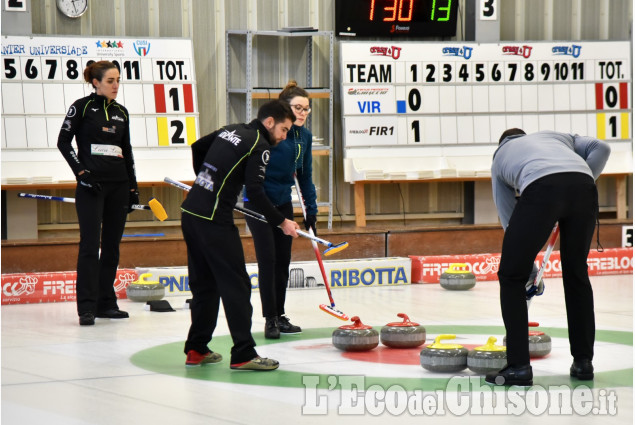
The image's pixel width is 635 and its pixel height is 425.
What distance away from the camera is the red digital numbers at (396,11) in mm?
9438

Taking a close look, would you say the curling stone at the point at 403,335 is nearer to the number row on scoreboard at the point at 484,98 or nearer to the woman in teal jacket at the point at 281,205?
the woman in teal jacket at the point at 281,205

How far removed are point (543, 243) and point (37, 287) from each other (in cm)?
441

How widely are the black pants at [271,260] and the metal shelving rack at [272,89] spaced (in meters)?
3.75

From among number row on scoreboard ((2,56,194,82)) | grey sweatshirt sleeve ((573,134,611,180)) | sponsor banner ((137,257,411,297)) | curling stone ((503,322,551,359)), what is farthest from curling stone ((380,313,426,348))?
number row on scoreboard ((2,56,194,82))

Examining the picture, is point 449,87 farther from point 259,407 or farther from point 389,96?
point 259,407

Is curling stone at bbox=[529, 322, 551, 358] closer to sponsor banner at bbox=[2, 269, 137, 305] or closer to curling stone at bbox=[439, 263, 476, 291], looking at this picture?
curling stone at bbox=[439, 263, 476, 291]

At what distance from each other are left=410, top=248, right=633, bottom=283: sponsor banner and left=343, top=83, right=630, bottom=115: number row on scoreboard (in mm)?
1702

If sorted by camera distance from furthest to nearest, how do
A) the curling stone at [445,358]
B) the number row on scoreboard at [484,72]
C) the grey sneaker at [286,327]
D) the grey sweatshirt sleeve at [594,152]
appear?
the number row on scoreboard at [484,72] → the grey sneaker at [286,327] → the curling stone at [445,358] → the grey sweatshirt sleeve at [594,152]

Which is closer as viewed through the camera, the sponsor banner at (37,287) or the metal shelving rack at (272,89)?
the sponsor banner at (37,287)

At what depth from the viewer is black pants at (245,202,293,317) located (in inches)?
205

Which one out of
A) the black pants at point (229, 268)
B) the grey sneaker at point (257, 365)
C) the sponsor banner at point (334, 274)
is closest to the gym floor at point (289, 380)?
the grey sneaker at point (257, 365)

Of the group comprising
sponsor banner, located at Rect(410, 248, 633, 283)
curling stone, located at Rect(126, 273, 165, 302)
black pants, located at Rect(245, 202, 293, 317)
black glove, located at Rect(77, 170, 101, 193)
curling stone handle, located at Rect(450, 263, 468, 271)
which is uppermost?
black glove, located at Rect(77, 170, 101, 193)

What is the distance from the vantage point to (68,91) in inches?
332

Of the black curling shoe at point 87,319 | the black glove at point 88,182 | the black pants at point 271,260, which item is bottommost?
the black curling shoe at point 87,319
